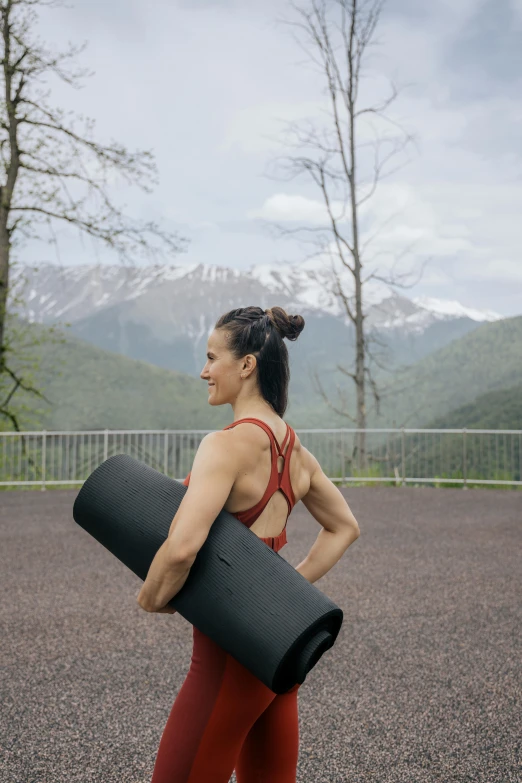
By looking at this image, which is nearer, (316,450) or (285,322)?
(285,322)

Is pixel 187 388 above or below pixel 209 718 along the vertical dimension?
below

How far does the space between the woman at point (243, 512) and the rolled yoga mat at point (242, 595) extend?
0.20ft

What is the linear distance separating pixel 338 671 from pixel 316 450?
1065 centimetres

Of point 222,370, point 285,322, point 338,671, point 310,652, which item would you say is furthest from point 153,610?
point 338,671

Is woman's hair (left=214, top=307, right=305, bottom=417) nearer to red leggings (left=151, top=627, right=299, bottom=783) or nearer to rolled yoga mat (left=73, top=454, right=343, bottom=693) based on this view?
rolled yoga mat (left=73, top=454, right=343, bottom=693)

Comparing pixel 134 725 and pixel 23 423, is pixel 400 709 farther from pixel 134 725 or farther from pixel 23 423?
pixel 23 423

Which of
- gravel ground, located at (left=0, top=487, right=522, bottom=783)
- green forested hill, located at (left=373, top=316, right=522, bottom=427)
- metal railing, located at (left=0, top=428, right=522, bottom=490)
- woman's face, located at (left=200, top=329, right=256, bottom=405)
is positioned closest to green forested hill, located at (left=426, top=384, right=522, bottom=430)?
green forested hill, located at (left=373, top=316, right=522, bottom=427)

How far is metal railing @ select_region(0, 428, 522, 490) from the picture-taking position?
13266mm

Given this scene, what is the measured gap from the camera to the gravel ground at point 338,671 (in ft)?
9.12

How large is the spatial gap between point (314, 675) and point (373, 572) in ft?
8.77

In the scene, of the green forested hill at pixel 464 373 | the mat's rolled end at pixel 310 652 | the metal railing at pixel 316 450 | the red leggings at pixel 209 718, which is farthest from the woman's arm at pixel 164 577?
the green forested hill at pixel 464 373

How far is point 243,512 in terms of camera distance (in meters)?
1.58

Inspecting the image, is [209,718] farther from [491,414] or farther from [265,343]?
[491,414]

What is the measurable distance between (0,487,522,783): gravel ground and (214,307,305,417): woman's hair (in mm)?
1725
